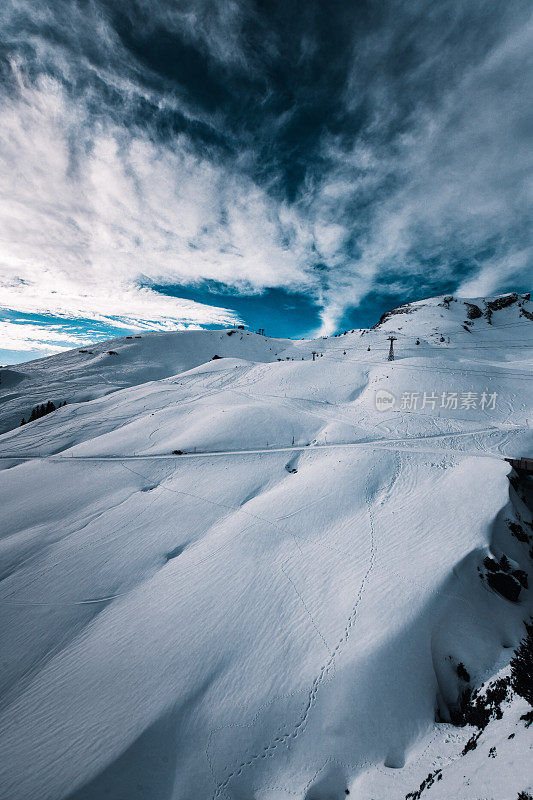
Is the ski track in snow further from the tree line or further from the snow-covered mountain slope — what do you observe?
the tree line

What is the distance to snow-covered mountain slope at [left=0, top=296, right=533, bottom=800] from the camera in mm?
5305

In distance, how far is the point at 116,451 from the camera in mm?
17000

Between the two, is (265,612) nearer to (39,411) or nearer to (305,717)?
(305,717)

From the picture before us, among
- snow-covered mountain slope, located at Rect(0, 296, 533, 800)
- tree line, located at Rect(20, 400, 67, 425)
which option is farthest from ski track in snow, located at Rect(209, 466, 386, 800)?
tree line, located at Rect(20, 400, 67, 425)

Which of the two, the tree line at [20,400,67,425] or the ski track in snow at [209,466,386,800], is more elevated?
the tree line at [20,400,67,425]

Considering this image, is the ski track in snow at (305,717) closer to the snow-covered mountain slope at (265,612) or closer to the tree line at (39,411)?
the snow-covered mountain slope at (265,612)

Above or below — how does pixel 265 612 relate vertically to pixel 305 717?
above

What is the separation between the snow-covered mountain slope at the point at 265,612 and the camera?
530cm

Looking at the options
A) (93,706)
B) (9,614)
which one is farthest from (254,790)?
(9,614)

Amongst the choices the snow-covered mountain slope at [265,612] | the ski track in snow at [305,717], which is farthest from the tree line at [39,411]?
the ski track in snow at [305,717]

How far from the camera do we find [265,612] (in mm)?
7910

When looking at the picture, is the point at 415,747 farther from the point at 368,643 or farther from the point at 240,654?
the point at 240,654

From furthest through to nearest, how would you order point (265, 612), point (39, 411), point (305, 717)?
point (39, 411)
point (265, 612)
point (305, 717)

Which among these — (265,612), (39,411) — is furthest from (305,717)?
(39,411)
